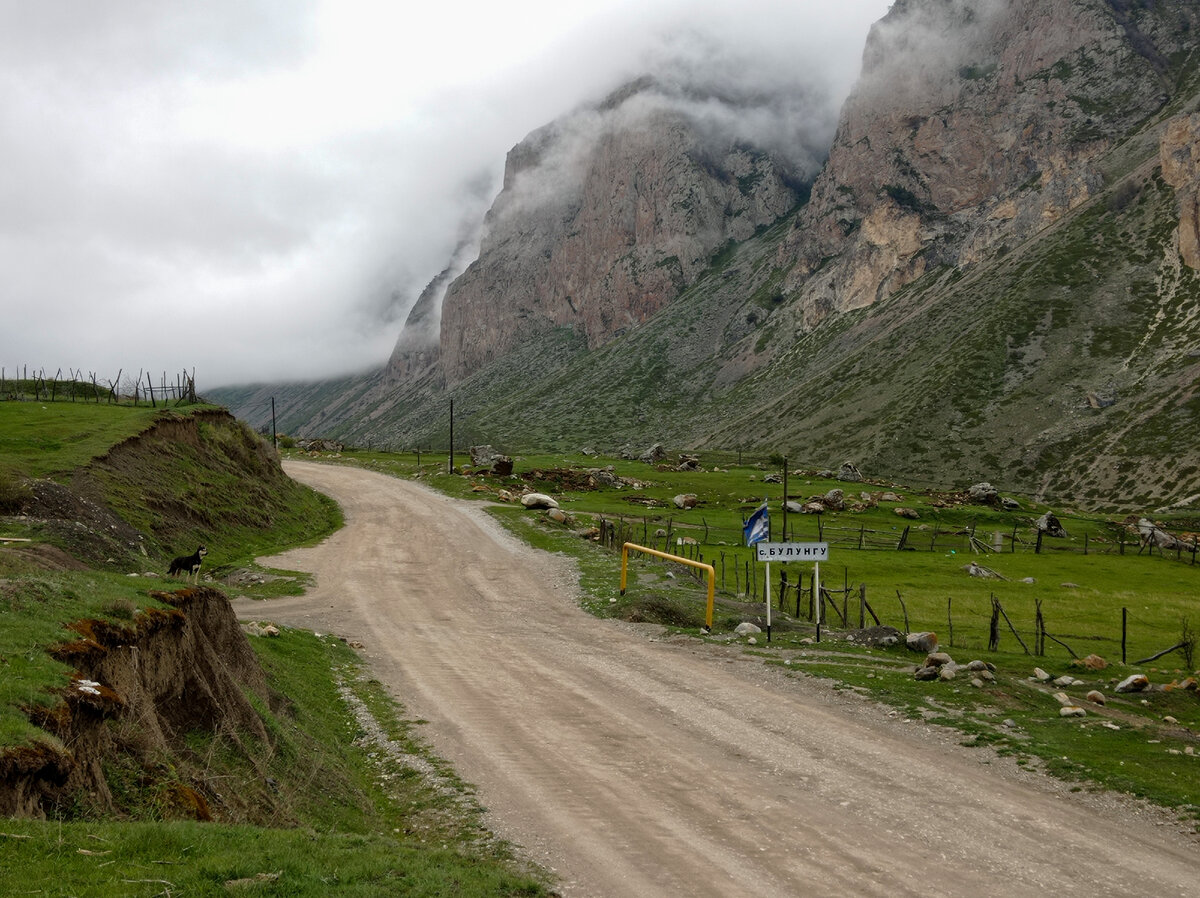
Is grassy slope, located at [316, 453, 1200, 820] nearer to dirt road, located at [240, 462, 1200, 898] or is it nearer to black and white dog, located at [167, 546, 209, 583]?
dirt road, located at [240, 462, 1200, 898]

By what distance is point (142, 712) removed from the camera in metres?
10.9

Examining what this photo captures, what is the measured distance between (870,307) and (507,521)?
16332cm

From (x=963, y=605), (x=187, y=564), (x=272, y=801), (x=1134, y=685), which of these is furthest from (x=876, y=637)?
(x=187, y=564)

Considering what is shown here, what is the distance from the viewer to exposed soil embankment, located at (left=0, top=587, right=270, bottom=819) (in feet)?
27.7

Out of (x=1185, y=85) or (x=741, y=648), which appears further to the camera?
(x=1185, y=85)

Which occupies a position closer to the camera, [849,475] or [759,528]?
[759,528]

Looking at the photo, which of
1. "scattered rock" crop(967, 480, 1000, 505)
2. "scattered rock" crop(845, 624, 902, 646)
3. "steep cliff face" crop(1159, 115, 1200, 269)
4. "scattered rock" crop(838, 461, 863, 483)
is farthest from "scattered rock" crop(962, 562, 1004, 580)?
"steep cliff face" crop(1159, 115, 1200, 269)

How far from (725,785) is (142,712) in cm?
934

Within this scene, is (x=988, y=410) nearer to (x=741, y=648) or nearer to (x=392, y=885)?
(x=741, y=648)

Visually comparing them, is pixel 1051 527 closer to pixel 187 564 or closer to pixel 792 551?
pixel 792 551

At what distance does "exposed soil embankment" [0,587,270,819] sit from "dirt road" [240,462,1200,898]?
4491 millimetres

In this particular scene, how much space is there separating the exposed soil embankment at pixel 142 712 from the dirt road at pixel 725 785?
4.49 metres

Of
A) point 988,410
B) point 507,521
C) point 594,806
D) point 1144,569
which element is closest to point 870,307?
point 988,410

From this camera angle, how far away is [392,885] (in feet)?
29.9
